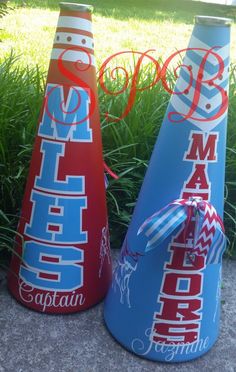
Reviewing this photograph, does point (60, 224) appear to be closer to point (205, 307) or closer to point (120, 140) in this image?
point (205, 307)

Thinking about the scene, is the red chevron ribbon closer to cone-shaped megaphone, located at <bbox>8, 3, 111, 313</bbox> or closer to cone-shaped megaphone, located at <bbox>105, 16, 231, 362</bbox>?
cone-shaped megaphone, located at <bbox>105, 16, 231, 362</bbox>

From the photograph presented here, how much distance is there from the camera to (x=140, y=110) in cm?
301

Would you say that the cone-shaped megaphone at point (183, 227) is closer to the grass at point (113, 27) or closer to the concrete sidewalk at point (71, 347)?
the concrete sidewalk at point (71, 347)

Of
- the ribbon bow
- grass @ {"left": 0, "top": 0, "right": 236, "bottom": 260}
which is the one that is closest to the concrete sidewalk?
grass @ {"left": 0, "top": 0, "right": 236, "bottom": 260}

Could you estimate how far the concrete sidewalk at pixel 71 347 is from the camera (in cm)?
193

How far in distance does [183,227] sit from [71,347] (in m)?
0.70

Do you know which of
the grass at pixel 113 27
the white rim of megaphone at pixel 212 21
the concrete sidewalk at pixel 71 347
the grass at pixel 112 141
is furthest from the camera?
the grass at pixel 113 27

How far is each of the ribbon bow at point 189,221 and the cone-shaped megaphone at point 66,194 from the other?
0.39m

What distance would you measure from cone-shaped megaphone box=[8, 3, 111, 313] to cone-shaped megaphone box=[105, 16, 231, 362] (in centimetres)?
20

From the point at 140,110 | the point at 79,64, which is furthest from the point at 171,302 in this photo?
the point at 140,110

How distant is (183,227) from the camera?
177cm

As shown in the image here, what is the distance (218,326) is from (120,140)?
3.89ft

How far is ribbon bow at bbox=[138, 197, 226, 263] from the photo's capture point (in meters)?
1.75

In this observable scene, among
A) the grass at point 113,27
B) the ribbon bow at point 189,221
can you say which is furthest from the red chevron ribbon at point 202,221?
the grass at point 113,27
